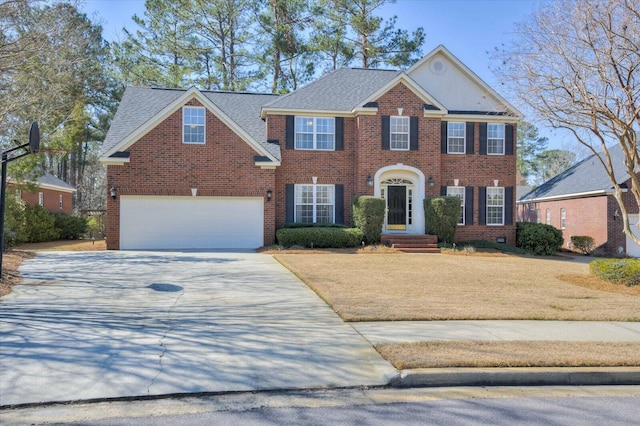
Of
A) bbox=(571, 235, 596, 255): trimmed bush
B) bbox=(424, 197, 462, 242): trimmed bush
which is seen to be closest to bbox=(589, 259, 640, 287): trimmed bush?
bbox=(424, 197, 462, 242): trimmed bush

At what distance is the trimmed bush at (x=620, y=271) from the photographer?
11.4 metres

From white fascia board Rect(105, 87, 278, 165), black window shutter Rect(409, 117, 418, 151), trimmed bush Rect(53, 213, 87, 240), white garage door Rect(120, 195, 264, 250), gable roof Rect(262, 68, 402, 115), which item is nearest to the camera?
white fascia board Rect(105, 87, 278, 165)

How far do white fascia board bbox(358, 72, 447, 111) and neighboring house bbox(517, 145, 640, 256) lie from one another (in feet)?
31.7

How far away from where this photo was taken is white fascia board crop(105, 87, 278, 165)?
1800 cm

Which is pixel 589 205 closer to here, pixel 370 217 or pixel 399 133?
pixel 399 133

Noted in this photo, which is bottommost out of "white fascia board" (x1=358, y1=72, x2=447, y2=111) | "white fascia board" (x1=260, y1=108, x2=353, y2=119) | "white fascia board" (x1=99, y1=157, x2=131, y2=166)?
"white fascia board" (x1=99, y1=157, x2=131, y2=166)

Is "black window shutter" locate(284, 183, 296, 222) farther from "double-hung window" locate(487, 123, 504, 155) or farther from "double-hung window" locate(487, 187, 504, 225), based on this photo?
"double-hung window" locate(487, 123, 504, 155)

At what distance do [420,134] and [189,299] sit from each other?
14.7 meters

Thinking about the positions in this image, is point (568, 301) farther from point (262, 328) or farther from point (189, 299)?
point (189, 299)

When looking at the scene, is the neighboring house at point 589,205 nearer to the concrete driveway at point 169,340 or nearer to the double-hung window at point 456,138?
the double-hung window at point 456,138

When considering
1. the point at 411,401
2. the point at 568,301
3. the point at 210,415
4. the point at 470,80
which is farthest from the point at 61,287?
the point at 470,80

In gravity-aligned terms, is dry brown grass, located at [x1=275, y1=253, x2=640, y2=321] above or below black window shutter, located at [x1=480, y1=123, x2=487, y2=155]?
below

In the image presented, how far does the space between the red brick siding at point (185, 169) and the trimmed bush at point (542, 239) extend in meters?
11.7

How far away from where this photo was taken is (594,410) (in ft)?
14.7
